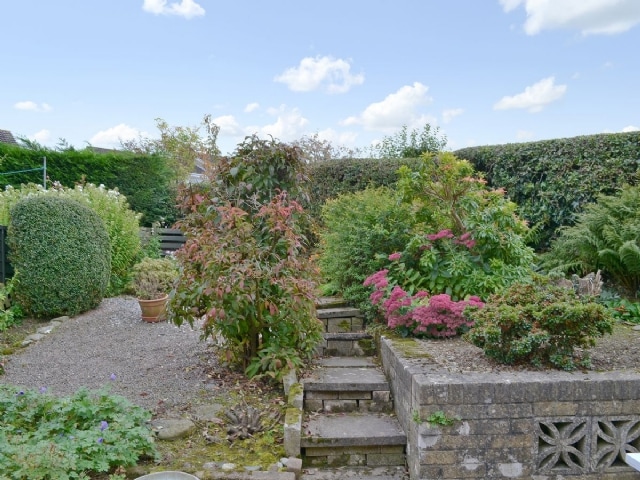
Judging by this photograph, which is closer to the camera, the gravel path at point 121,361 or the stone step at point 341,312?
the gravel path at point 121,361

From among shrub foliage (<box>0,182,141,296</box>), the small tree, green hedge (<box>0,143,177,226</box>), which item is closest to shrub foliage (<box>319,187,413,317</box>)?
shrub foliage (<box>0,182,141,296</box>)

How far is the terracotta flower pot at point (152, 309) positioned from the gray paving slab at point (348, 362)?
2.77 meters

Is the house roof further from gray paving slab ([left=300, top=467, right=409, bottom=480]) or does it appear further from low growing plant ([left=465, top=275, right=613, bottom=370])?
low growing plant ([left=465, top=275, right=613, bottom=370])

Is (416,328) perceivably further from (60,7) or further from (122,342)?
(60,7)

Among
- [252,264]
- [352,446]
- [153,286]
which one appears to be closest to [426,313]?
[352,446]

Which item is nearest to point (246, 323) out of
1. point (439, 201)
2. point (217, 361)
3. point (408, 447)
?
point (217, 361)

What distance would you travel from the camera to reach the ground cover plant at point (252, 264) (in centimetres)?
408

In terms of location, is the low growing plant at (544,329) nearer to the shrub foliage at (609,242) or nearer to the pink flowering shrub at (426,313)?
the pink flowering shrub at (426,313)

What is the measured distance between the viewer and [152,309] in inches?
259

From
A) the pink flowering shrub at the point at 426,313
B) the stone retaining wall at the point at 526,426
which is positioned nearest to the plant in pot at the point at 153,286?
the pink flowering shrub at the point at 426,313

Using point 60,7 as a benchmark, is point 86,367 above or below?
below

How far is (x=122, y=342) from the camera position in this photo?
18.7ft

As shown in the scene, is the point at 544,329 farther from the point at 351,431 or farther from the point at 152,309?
the point at 152,309

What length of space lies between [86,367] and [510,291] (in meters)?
3.96
